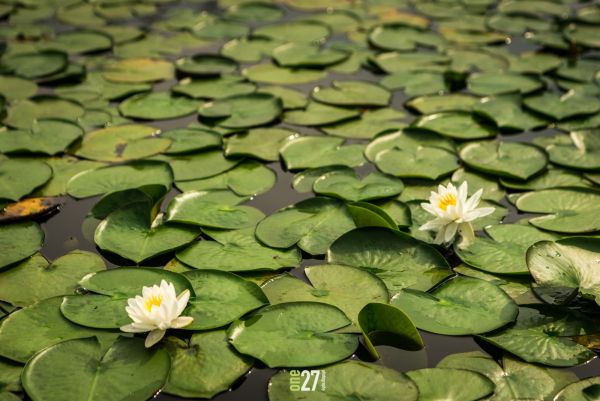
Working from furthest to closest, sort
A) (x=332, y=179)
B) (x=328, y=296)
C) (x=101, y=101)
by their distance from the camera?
(x=101, y=101)
(x=332, y=179)
(x=328, y=296)

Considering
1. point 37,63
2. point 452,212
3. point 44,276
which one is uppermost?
point 452,212

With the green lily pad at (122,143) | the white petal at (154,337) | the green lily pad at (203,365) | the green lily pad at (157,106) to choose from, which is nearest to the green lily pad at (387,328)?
the green lily pad at (203,365)

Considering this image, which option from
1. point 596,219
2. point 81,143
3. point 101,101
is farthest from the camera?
point 101,101

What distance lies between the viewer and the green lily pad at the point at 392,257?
8.38 ft

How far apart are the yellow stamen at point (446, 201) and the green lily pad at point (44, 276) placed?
1277 millimetres

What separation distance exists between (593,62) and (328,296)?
2899 millimetres

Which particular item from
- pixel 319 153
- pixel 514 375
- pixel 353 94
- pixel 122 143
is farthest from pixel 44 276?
pixel 353 94

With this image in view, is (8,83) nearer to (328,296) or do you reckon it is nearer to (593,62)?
(328,296)

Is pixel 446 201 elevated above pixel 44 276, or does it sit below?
above

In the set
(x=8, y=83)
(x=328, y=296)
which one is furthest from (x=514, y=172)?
(x=8, y=83)

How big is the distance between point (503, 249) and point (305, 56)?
222cm

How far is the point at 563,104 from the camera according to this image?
3.86 m

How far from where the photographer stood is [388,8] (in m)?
5.38

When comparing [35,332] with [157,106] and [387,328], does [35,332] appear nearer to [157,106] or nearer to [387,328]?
[387,328]
